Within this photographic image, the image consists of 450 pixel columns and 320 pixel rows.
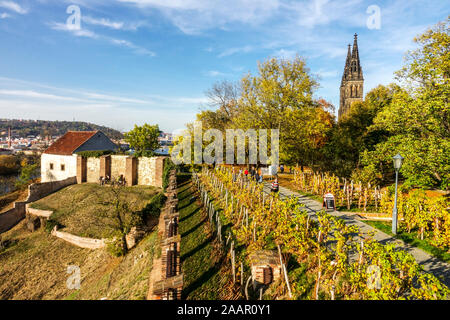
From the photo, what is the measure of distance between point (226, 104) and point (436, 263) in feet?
98.3

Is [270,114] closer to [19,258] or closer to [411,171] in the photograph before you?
[411,171]

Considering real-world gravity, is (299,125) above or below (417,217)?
above

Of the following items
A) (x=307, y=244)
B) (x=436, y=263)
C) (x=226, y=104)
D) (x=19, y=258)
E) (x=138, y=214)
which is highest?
(x=226, y=104)

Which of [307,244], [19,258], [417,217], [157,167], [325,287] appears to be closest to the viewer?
[325,287]

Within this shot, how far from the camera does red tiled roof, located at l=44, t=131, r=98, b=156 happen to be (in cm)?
3447

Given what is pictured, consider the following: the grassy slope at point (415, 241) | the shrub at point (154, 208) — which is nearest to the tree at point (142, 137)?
the shrub at point (154, 208)

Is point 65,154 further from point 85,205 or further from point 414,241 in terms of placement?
point 414,241

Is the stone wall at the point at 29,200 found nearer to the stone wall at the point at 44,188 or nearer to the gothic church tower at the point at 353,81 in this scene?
the stone wall at the point at 44,188

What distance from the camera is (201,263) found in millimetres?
8156

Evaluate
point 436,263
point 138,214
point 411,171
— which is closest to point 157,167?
point 138,214

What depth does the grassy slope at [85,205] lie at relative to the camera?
18719 millimetres

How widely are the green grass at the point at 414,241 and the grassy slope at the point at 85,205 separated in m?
16.1

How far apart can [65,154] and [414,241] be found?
127 feet

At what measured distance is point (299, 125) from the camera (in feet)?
70.9
